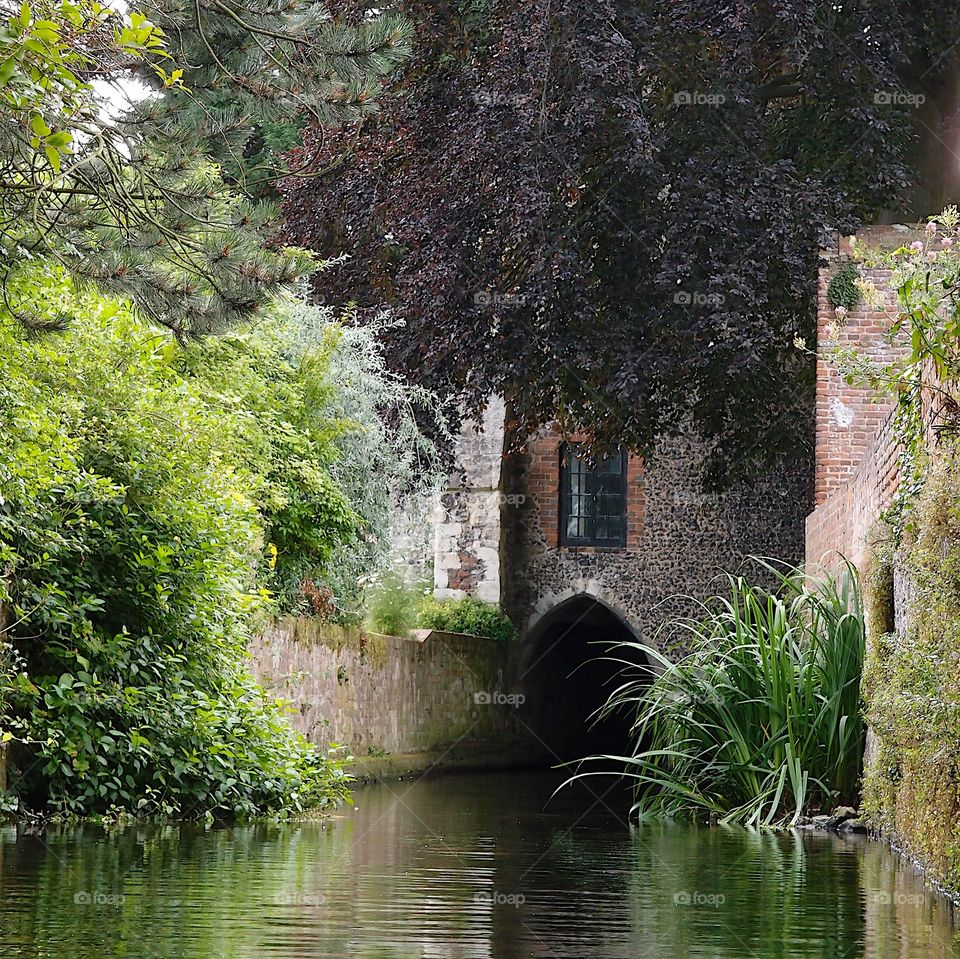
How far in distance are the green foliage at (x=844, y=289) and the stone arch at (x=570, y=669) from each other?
8.51 meters

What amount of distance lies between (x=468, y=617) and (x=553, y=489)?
119 inches

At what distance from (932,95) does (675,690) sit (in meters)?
11.0

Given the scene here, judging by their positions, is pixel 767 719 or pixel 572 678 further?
pixel 572 678

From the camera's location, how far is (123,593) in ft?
31.4

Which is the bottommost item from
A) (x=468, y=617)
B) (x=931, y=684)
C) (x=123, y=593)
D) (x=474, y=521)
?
(x=931, y=684)

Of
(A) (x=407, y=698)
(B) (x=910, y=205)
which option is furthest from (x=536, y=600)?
(B) (x=910, y=205)

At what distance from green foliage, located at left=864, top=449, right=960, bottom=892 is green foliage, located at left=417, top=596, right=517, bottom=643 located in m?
14.8

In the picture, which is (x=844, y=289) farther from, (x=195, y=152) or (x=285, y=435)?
(x=195, y=152)

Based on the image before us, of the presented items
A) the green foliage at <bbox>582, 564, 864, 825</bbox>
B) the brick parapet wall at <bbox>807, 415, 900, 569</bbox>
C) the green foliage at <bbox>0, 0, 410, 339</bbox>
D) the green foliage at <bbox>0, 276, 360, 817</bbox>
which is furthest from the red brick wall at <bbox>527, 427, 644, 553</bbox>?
the green foliage at <bbox>0, 0, 410, 339</bbox>

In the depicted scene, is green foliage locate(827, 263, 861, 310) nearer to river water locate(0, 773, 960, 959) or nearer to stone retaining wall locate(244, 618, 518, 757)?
stone retaining wall locate(244, 618, 518, 757)

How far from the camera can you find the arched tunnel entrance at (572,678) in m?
25.1

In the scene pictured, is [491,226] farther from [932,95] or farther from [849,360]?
[849,360]

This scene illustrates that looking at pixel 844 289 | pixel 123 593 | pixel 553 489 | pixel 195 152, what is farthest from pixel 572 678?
pixel 195 152

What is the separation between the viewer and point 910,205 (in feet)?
60.1
